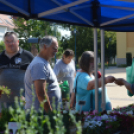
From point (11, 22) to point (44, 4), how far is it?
1801 cm

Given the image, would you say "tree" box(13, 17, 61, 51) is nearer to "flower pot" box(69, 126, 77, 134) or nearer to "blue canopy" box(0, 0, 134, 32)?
"blue canopy" box(0, 0, 134, 32)

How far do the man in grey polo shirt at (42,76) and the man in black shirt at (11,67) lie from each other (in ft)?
2.01

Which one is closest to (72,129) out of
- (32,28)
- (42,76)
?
(42,76)

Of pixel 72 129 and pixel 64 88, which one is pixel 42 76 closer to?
pixel 72 129

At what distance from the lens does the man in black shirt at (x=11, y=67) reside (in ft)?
9.55

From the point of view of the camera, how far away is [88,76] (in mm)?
2789

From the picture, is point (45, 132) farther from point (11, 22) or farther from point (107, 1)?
point (11, 22)

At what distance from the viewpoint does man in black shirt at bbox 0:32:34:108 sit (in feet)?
9.55

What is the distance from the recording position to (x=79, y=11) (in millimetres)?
2857

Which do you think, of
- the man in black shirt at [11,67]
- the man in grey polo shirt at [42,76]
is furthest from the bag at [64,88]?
the man in grey polo shirt at [42,76]

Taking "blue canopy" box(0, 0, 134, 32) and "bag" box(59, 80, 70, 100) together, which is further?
"bag" box(59, 80, 70, 100)

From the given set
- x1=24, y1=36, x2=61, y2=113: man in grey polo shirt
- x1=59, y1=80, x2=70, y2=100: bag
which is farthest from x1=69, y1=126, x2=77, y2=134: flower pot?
x1=59, y1=80, x2=70, y2=100: bag

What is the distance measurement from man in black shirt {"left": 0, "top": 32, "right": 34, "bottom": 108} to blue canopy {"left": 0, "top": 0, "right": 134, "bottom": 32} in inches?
18.9

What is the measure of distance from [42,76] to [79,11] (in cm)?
99
